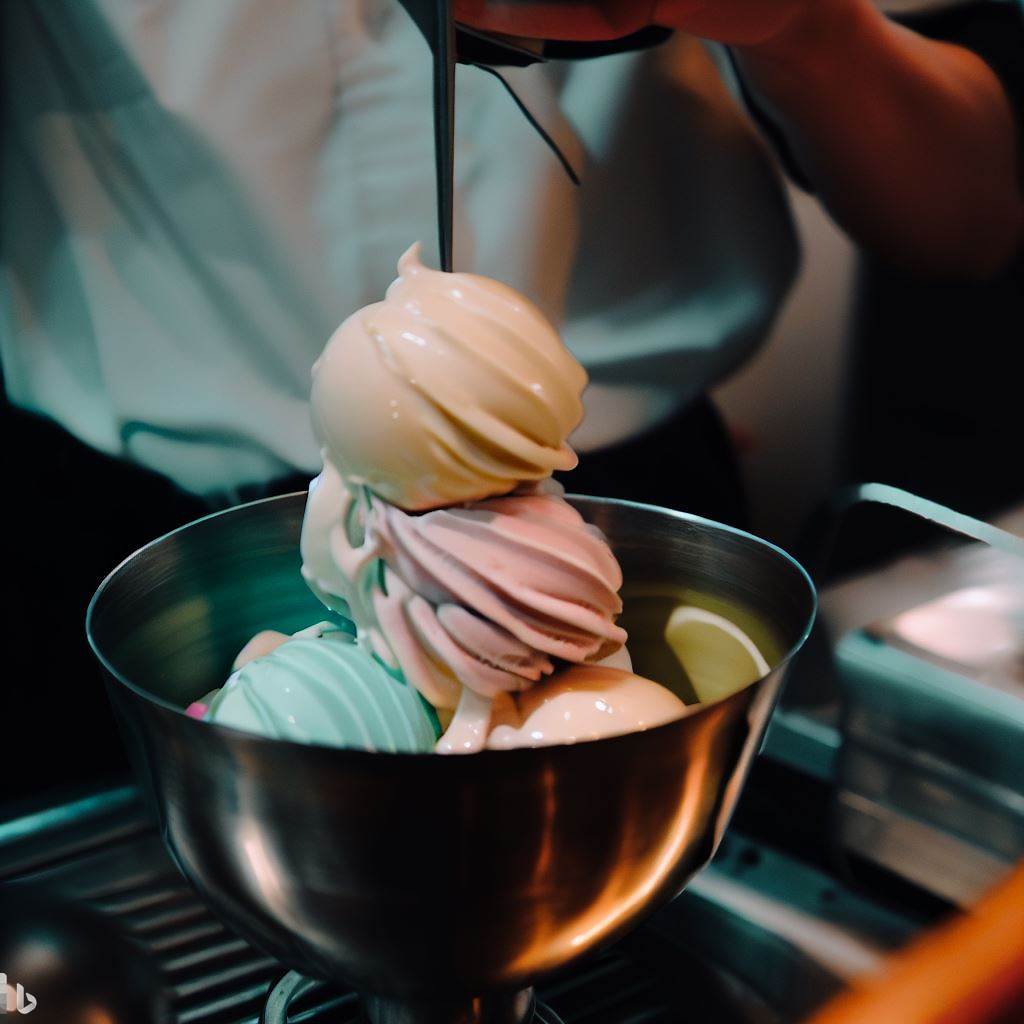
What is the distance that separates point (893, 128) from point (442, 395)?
24.6 inches

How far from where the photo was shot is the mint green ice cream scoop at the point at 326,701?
14.7 inches

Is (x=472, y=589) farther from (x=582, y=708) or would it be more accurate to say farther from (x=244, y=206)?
(x=244, y=206)

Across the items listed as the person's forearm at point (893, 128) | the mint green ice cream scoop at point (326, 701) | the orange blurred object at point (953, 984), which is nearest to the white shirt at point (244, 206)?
the person's forearm at point (893, 128)

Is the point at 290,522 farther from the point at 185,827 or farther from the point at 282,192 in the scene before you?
the point at 282,192

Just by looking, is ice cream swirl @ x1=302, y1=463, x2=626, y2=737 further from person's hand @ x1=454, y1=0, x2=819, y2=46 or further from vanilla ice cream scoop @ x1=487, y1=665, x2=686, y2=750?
Answer: person's hand @ x1=454, y1=0, x2=819, y2=46

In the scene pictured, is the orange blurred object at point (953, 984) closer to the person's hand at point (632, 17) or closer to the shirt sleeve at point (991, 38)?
the person's hand at point (632, 17)

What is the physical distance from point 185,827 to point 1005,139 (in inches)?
34.9

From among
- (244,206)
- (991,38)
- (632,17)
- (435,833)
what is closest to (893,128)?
(991,38)

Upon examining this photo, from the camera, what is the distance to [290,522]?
0.46 meters

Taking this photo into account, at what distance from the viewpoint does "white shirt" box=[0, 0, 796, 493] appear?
68 centimetres

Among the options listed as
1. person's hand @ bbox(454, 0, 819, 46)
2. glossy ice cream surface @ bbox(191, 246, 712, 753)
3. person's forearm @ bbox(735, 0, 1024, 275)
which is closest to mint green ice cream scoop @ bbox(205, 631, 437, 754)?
glossy ice cream surface @ bbox(191, 246, 712, 753)

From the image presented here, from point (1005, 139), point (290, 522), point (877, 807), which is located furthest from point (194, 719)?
point (1005, 139)

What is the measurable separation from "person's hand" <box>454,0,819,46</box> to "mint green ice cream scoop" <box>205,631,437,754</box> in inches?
12.6

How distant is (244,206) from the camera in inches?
27.3
